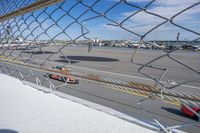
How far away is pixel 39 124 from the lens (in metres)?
0.81

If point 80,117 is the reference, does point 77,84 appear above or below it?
below

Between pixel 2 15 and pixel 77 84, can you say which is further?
pixel 77 84

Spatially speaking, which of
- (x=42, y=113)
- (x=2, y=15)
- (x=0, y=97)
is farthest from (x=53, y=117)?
(x=2, y=15)

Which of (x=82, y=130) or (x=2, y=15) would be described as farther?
(x=2, y=15)

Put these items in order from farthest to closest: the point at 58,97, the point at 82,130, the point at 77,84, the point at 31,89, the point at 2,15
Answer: the point at 77,84
the point at 2,15
the point at 31,89
the point at 58,97
the point at 82,130

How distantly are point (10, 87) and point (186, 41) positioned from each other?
98 cm

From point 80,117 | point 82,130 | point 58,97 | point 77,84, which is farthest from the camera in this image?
point 77,84

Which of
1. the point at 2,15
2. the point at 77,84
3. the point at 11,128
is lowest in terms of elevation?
the point at 77,84

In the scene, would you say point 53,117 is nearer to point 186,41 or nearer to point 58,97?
point 58,97

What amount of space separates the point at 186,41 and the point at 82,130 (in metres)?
0.43

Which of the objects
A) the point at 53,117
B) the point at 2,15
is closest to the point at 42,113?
the point at 53,117

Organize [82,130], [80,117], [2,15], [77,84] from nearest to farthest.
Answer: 1. [82,130]
2. [80,117]
3. [2,15]
4. [77,84]

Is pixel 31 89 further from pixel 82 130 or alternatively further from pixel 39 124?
pixel 82 130

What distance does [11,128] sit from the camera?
785 millimetres
